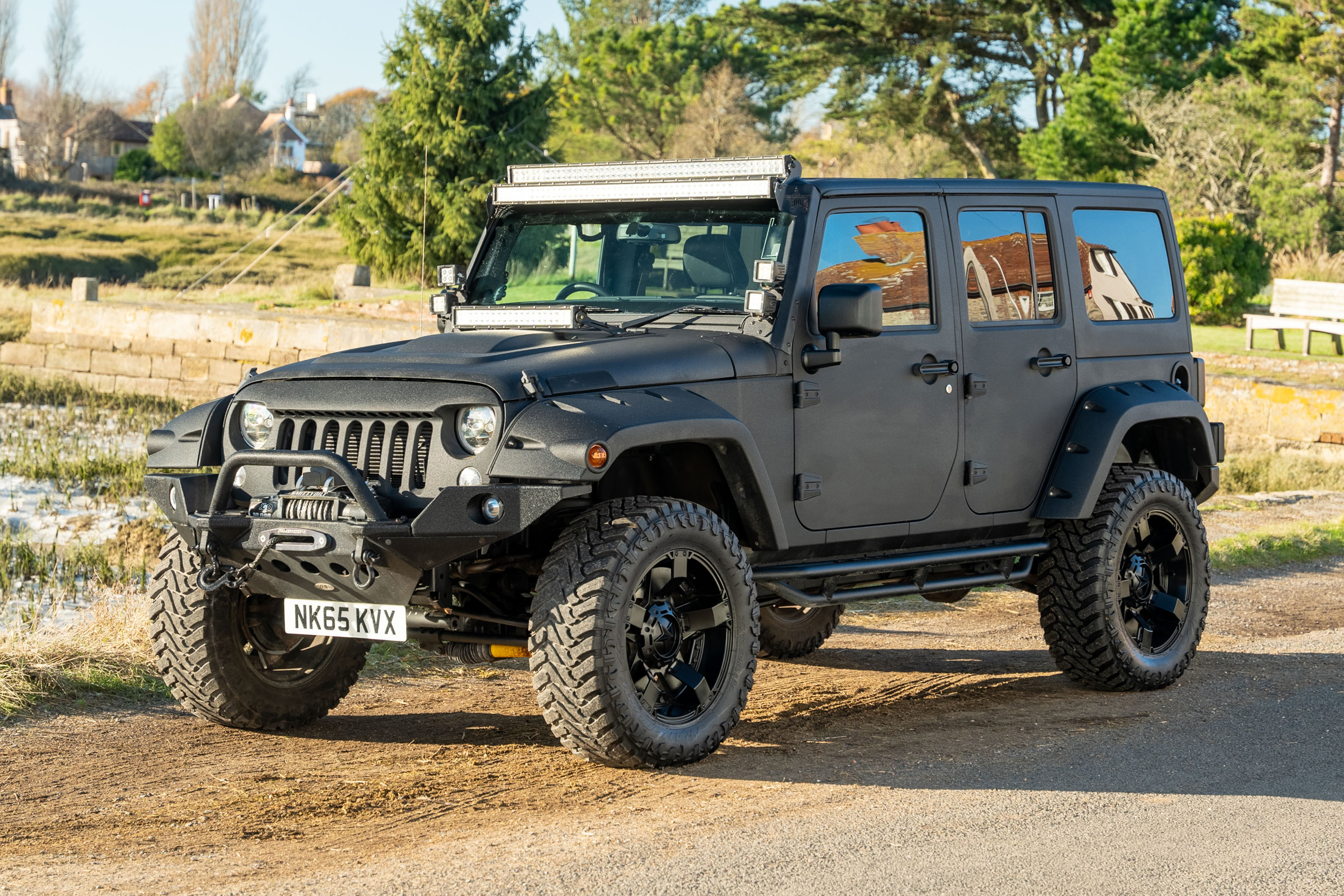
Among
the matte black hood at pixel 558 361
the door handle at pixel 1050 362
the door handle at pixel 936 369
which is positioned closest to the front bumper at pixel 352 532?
the matte black hood at pixel 558 361

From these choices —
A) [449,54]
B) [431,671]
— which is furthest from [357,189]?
[431,671]

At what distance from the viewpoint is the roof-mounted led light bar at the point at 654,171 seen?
5.98m

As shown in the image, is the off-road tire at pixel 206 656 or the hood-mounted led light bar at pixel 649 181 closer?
the off-road tire at pixel 206 656

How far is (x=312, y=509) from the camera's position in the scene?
5027 millimetres

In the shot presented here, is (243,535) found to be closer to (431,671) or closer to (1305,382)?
(431,671)

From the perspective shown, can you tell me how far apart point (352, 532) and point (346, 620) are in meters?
0.52

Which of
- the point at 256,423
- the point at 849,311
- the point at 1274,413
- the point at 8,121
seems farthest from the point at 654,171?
the point at 8,121

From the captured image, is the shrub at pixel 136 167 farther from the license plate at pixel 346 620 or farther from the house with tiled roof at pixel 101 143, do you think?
the license plate at pixel 346 620

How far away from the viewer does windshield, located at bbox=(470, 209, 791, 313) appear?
19.8ft

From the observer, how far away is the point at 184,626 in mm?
5691

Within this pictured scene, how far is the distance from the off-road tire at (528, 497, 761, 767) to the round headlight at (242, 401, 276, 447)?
1149mm

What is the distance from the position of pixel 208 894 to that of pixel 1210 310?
2325 cm

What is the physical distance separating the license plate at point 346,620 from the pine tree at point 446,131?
26111 mm

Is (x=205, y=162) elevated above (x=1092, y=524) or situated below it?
above
